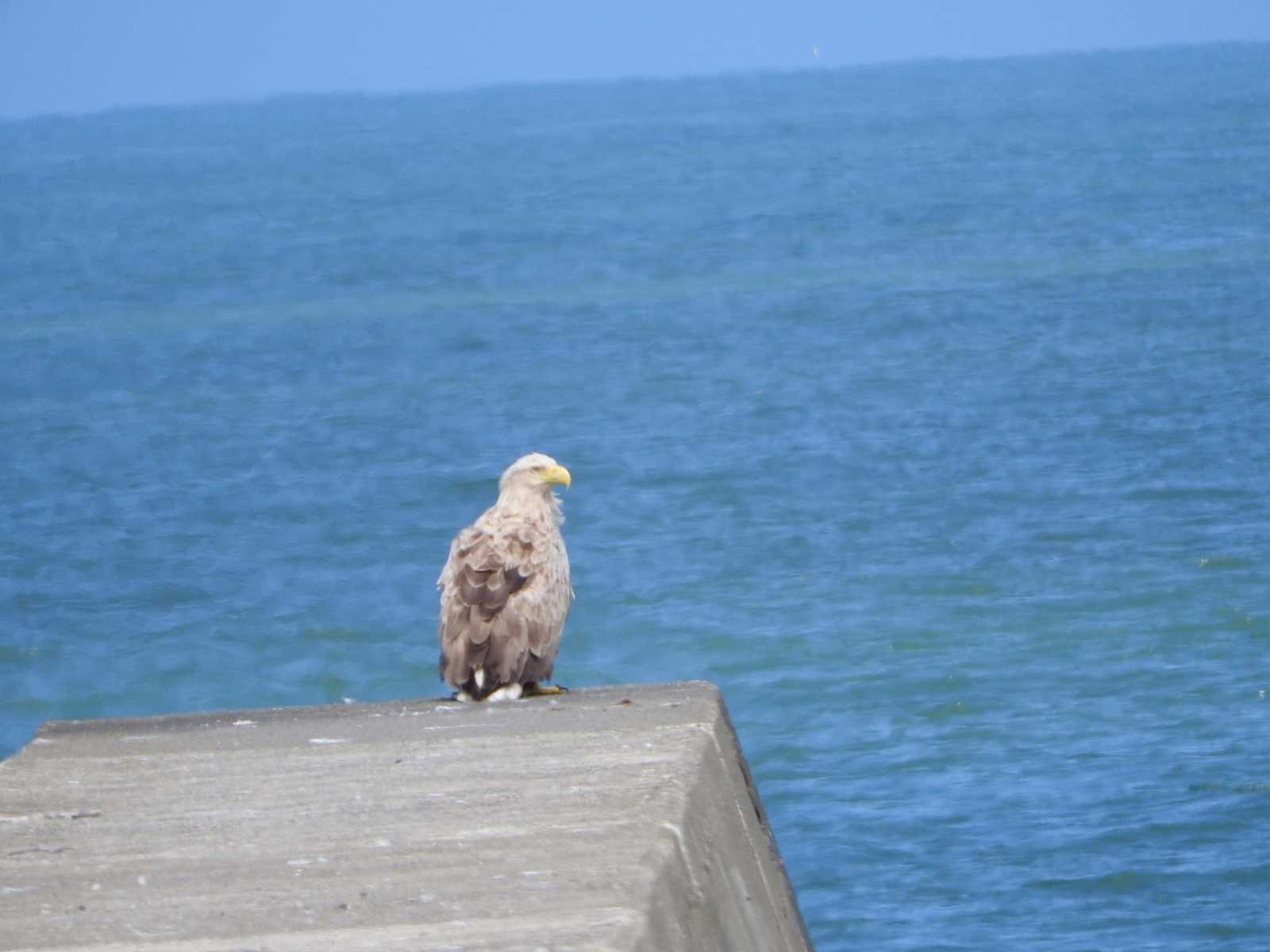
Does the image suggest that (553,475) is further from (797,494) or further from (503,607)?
(797,494)

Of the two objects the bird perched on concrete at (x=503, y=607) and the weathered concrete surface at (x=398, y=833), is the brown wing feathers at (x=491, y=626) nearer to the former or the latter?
the bird perched on concrete at (x=503, y=607)

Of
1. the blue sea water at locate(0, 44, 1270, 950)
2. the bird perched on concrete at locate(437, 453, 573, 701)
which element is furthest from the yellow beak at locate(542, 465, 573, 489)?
the blue sea water at locate(0, 44, 1270, 950)

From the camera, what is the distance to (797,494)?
20031mm

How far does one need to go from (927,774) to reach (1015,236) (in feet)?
110

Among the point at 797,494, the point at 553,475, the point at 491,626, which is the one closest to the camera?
the point at 491,626

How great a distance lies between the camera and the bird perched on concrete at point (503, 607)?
21.8ft

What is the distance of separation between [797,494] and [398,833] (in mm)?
15422

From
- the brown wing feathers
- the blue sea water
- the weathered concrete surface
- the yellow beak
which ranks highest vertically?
the blue sea water

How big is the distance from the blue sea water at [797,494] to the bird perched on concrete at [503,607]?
12.9 ft

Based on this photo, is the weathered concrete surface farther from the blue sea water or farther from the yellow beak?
the blue sea water

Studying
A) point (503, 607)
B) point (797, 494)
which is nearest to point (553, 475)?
point (503, 607)

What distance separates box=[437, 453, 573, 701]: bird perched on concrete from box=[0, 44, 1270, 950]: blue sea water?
3946mm

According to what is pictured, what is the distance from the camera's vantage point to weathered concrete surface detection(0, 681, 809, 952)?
166 inches

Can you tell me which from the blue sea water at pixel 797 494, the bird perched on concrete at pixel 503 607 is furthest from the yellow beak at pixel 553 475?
the blue sea water at pixel 797 494
